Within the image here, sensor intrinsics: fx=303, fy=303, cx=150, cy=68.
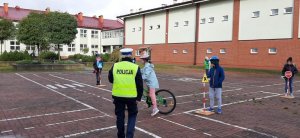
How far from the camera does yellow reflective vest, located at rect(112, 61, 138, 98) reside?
5309mm

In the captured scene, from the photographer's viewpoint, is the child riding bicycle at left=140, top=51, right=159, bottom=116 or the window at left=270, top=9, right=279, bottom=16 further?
the window at left=270, top=9, right=279, bottom=16

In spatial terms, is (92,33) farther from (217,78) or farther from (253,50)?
(217,78)

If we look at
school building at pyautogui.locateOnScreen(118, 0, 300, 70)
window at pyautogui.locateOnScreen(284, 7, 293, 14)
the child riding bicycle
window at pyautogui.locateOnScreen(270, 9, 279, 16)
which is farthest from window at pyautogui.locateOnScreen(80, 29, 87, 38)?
the child riding bicycle

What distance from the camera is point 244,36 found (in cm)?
3112

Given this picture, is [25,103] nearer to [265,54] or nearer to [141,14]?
[265,54]

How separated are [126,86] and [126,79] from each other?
123mm

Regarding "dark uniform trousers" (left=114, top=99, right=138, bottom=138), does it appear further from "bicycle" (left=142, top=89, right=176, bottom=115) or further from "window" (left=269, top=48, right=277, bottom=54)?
"window" (left=269, top=48, right=277, bottom=54)

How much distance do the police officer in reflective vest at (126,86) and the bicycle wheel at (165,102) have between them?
10.4ft

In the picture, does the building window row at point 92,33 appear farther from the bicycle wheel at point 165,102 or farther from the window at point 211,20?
the bicycle wheel at point 165,102

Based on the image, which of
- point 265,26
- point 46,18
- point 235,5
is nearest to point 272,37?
point 265,26

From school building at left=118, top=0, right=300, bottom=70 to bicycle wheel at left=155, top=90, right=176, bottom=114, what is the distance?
21.8m

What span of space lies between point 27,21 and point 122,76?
30.9m

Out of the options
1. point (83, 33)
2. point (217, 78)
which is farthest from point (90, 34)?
point (217, 78)

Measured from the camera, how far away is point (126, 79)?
5.32 meters
